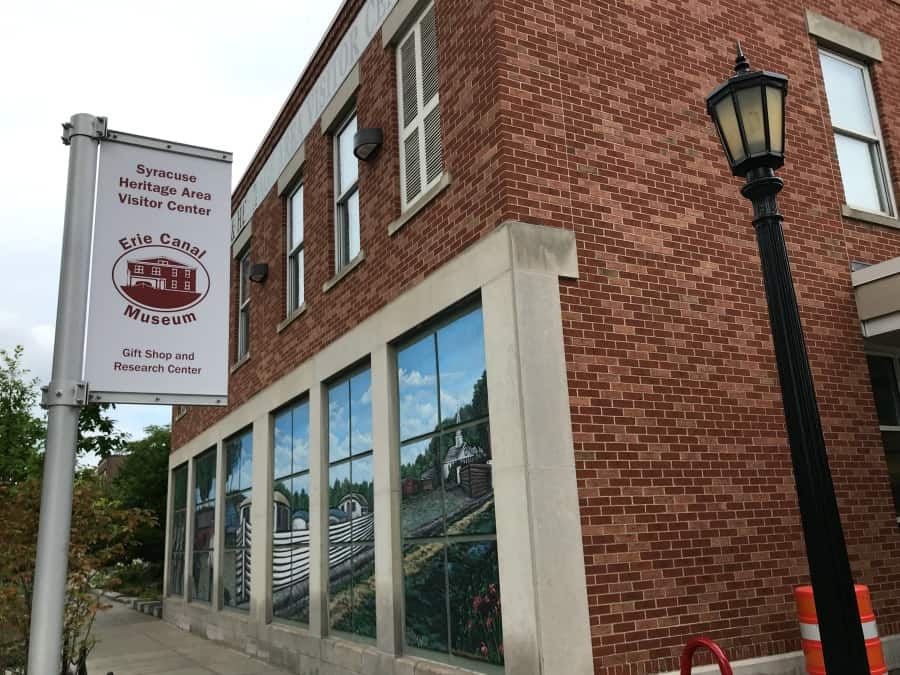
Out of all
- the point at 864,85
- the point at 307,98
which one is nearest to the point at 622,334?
the point at 864,85

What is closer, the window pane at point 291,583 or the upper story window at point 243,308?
the window pane at point 291,583

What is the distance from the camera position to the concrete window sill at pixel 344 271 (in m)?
9.74

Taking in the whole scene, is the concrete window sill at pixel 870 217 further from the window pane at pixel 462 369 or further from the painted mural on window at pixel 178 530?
the painted mural on window at pixel 178 530

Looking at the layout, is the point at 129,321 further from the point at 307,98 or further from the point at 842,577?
the point at 307,98

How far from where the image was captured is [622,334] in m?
7.09

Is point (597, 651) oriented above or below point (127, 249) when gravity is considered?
below

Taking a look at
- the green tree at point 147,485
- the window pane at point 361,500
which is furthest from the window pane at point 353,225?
the green tree at point 147,485

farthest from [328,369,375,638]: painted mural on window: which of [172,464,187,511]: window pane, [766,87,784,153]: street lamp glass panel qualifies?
[172,464,187,511]: window pane

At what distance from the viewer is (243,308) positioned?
15.5 metres

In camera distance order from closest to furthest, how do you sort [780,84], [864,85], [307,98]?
[780,84], [864,85], [307,98]

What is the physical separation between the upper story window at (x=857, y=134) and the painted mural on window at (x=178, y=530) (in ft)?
49.7

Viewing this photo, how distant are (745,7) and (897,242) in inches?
128

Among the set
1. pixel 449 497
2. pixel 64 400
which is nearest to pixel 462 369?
pixel 449 497

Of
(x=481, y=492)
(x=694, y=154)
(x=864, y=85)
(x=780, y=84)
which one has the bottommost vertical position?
(x=481, y=492)
